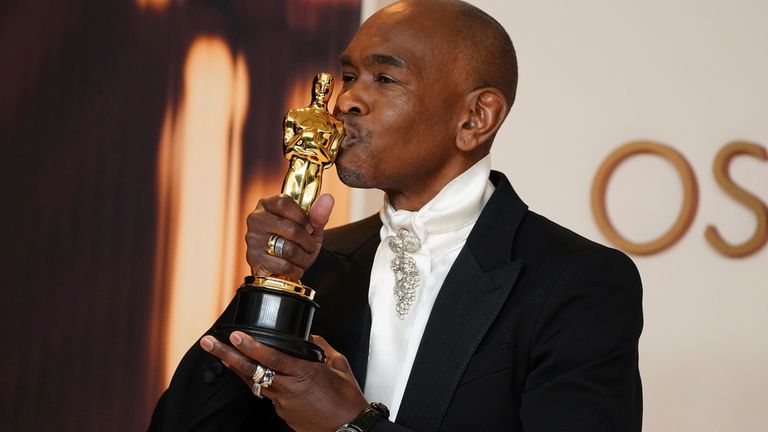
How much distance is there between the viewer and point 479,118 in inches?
79.3

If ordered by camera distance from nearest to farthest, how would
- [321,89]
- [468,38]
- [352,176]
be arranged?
[321,89], [352,176], [468,38]

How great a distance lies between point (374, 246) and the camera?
6.79 ft

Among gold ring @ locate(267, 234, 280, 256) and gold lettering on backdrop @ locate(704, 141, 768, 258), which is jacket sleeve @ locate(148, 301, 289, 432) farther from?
gold lettering on backdrop @ locate(704, 141, 768, 258)

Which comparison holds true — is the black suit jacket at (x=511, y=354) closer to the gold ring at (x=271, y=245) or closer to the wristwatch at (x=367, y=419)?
the wristwatch at (x=367, y=419)

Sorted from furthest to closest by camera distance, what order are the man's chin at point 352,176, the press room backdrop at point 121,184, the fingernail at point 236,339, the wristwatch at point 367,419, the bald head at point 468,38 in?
the press room backdrop at point 121,184 < the bald head at point 468,38 < the man's chin at point 352,176 < the wristwatch at point 367,419 < the fingernail at point 236,339

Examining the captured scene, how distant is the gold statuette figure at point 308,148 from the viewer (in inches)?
65.0

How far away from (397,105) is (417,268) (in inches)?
11.1

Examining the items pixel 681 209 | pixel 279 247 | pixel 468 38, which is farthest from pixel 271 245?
pixel 681 209

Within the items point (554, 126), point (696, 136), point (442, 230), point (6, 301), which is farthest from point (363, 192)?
point (442, 230)

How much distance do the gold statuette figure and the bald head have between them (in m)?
0.33

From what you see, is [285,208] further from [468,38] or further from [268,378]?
[468,38]

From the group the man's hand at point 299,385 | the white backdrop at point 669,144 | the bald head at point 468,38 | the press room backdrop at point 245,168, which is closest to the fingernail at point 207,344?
the man's hand at point 299,385

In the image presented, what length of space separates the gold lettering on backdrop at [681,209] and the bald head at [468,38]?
4.57ft

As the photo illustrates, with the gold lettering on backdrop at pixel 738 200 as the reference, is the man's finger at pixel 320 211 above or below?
below
